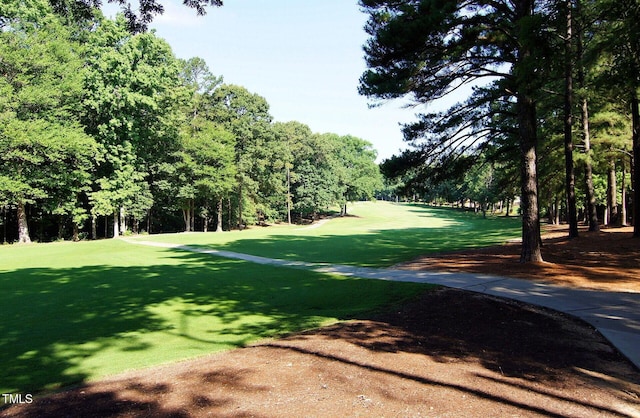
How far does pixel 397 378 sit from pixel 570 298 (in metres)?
5.83

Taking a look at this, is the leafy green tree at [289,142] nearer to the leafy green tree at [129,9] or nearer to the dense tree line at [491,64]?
the dense tree line at [491,64]

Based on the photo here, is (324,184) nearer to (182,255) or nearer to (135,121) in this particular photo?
(135,121)

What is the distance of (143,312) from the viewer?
28.2 feet

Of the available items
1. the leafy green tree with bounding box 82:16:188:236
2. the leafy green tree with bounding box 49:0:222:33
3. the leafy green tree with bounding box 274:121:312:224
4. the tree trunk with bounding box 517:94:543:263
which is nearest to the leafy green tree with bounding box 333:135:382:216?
the leafy green tree with bounding box 274:121:312:224

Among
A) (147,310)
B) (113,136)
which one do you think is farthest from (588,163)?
(113,136)

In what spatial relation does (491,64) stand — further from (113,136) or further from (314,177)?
(314,177)

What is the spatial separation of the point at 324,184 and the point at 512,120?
4976 centimetres

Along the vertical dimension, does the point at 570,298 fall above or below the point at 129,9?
below

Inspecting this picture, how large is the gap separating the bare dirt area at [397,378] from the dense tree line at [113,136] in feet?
87.2

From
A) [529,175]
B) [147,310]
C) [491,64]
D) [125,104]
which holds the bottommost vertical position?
[147,310]

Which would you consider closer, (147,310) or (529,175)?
(147,310)

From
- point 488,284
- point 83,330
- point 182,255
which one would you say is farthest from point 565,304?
point 182,255

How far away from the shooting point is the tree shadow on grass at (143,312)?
212 inches

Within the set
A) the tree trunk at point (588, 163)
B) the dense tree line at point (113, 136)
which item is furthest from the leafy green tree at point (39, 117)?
the tree trunk at point (588, 163)
